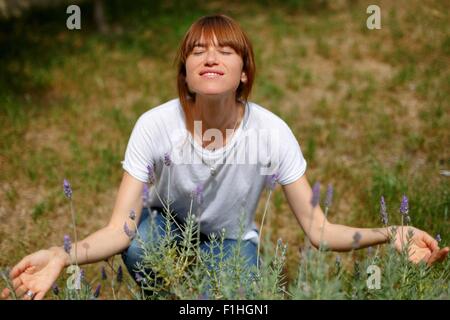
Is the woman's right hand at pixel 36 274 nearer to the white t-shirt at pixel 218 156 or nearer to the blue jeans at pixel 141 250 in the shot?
the blue jeans at pixel 141 250

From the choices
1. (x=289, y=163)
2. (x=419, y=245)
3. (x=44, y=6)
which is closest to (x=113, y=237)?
(x=289, y=163)

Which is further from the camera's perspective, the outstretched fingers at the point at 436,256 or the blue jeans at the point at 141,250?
the blue jeans at the point at 141,250

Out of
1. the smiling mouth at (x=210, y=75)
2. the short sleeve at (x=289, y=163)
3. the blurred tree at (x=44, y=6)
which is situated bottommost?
the short sleeve at (x=289, y=163)

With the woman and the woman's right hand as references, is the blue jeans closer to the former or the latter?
the woman

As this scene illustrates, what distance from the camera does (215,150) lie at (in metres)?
2.62

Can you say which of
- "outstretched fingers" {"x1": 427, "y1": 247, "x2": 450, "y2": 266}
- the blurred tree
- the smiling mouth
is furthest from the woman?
the blurred tree

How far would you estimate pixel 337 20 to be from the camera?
7.50 metres

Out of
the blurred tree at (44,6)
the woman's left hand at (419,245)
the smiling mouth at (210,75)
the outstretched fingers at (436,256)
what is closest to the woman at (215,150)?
the smiling mouth at (210,75)

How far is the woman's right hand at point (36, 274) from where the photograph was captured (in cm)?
187

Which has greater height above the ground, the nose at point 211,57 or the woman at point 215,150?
the nose at point 211,57

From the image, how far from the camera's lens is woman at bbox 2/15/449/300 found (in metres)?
2.39

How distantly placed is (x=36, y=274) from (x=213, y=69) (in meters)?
1.13

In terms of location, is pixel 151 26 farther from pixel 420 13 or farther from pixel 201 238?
pixel 201 238

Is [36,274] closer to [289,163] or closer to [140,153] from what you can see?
[140,153]
